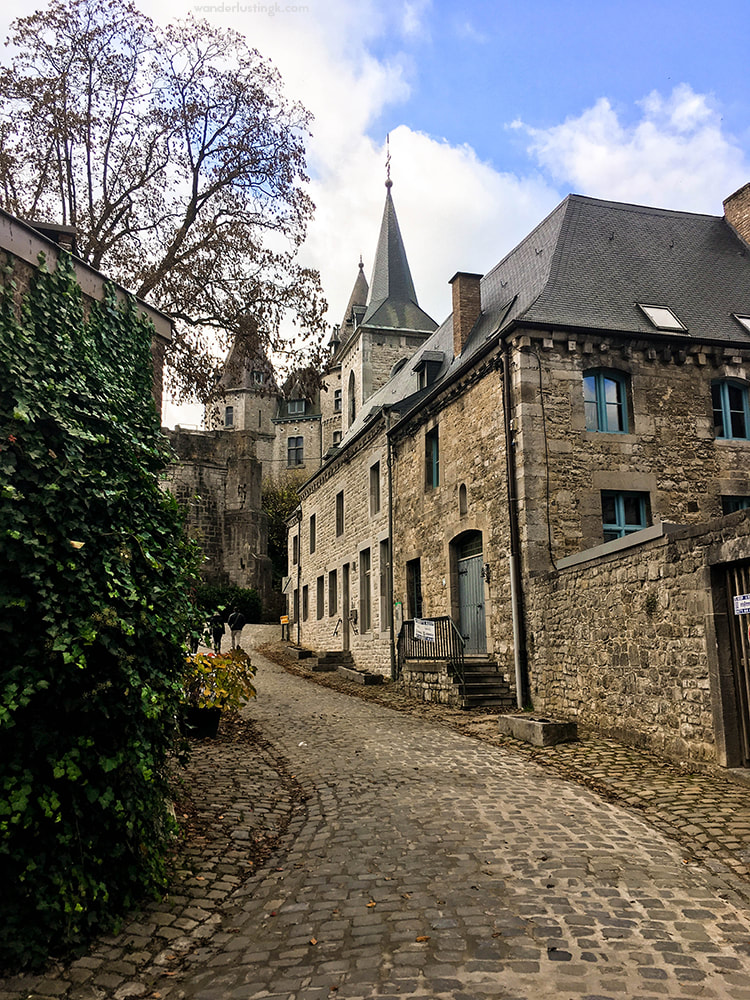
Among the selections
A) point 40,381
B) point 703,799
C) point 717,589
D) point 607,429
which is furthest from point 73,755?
point 607,429

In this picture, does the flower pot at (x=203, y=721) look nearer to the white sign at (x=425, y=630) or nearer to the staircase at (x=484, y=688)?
the staircase at (x=484, y=688)

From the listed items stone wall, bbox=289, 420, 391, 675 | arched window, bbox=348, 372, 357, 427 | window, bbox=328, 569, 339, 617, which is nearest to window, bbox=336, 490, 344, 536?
stone wall, bbox=289, 420, 391, 675

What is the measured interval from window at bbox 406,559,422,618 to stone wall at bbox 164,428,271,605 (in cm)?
1959

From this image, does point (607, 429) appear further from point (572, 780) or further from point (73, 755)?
point (73, 755)

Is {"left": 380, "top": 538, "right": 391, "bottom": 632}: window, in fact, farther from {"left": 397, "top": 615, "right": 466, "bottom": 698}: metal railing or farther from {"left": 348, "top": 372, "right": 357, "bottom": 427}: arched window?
{"left": 348, "top": 372, "right": 357, "bottom": 427}: arched window

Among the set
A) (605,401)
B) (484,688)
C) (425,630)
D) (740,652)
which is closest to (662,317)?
(605,401)

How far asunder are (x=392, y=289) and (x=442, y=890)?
3488 centimetres

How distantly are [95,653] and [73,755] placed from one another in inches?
18.0

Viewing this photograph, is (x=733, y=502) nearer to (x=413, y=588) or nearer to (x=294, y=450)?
(x=413, y=588)

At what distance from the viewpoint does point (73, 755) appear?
133 inches

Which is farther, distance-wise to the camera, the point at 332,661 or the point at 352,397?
the point at 352,397

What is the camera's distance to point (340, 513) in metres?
22.7

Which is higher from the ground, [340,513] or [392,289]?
[392,289]

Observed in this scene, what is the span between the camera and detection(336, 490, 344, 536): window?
2247cm
